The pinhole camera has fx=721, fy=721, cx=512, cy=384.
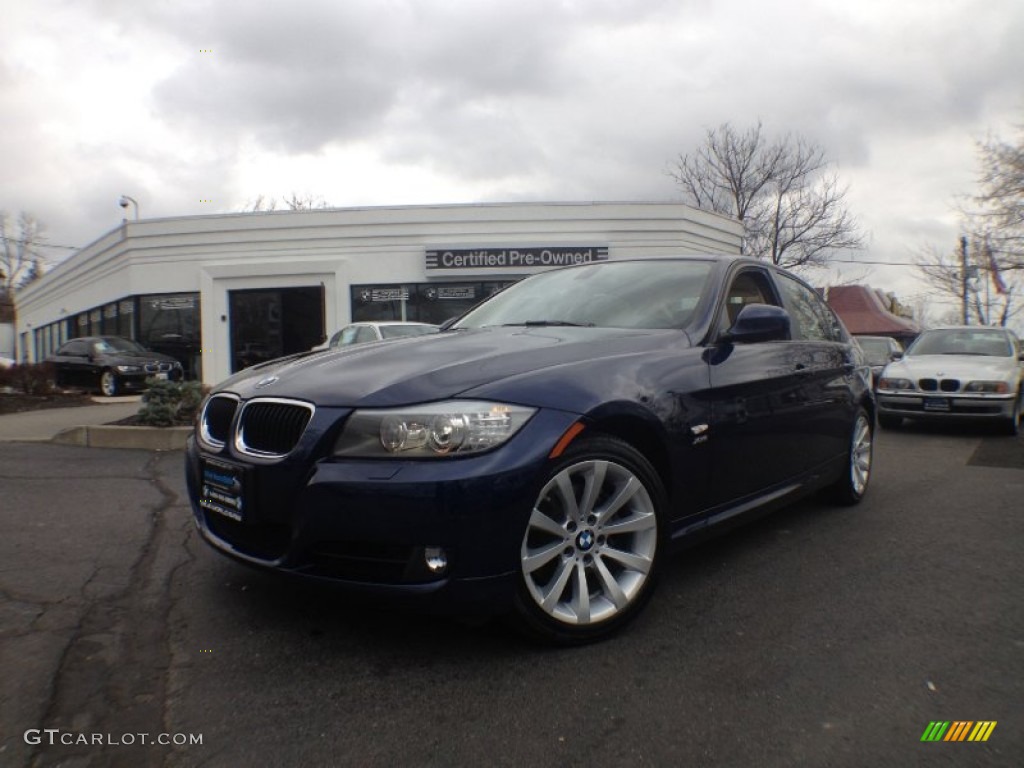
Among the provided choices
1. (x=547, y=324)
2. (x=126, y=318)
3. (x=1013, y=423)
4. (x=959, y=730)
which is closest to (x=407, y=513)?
(x=547, y=324)

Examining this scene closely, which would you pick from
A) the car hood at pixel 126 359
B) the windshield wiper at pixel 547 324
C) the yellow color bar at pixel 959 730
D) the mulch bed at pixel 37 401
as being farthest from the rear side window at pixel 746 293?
the car hood at pixel 126 359

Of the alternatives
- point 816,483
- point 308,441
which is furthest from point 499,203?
point 308,441

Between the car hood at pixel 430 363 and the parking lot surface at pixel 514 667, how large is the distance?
752 millimetres

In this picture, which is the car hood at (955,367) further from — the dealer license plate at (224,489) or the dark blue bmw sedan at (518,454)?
the dealer license plate at (224,489)

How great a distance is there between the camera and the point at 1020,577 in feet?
11.1

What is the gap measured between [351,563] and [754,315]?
2115mm

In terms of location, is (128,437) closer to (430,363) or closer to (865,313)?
(430,363)

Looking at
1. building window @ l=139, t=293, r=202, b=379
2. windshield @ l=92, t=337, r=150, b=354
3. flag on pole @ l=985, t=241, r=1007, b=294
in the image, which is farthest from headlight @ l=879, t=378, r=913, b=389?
flag on pole @ l=985, t=241, r=1007, b=294

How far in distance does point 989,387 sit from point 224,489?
29.6ft

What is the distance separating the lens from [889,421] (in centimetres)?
960

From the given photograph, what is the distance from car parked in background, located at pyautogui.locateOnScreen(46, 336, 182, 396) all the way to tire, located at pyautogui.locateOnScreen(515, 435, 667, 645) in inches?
579

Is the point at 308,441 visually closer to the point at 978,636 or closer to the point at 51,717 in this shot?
the point at 51,717

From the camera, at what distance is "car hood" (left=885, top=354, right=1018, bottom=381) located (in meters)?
8.80

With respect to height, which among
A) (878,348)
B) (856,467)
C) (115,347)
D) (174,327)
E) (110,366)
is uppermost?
(174,327)
